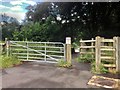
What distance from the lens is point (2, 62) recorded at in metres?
11.3

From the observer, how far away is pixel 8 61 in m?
11.6

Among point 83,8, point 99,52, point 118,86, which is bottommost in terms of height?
point 118,86

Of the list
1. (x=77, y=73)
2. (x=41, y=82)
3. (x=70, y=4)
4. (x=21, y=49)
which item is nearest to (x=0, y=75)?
(x=41, y=82)

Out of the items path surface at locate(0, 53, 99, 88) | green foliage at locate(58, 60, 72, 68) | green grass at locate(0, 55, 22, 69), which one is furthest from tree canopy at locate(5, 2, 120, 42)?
path surface at locate(0, 53, 99, 88)

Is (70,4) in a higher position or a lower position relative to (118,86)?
higher

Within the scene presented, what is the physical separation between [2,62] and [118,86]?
636 cm

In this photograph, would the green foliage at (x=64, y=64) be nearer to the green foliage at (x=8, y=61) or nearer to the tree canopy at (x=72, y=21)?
the green foliage at (x=8, y=61)

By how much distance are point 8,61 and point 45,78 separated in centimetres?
381

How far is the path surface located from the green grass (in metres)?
0.80

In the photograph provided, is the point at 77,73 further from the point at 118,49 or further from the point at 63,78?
the point at 118,49

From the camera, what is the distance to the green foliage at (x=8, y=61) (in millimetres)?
11120

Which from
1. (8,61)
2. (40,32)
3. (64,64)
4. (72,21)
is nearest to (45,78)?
Result: (64,64)

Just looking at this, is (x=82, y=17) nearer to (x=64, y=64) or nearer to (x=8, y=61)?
(x=64, y=64)

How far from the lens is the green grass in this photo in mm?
11115
